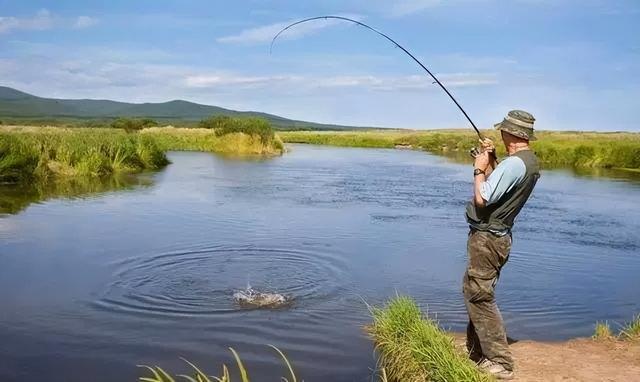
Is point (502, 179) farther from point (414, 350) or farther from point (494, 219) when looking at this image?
point (414, 350)

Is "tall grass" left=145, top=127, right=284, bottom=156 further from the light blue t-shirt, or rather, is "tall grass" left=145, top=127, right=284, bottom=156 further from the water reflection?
the light blue t-shirt

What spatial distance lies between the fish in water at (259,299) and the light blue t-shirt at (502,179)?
3.51 meters

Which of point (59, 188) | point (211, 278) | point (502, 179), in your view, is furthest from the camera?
point (59, 188)

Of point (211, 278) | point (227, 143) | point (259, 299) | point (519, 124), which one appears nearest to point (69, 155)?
point (211, 278)

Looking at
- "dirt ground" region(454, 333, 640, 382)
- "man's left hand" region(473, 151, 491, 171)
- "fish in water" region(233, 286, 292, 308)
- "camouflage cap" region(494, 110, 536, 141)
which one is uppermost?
"camouflage cap" region(494, 110, 536, 141)

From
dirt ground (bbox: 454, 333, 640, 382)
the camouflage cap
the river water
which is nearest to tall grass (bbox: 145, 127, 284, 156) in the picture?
the river water

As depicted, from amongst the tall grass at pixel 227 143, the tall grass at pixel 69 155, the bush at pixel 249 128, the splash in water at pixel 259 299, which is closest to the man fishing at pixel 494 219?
the splash in water at pixel 259 299

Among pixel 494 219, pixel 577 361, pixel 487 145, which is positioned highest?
pixel 487 145

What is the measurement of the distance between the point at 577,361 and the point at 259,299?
11.6ft

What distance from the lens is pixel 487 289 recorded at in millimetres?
4617

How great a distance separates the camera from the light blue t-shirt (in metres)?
4.34

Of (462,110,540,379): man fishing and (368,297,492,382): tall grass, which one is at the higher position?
(462,110,540,379): man fishing

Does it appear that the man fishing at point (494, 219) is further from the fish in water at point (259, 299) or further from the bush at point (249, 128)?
the bush at point (249, 128)

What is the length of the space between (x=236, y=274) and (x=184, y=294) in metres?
1.15
